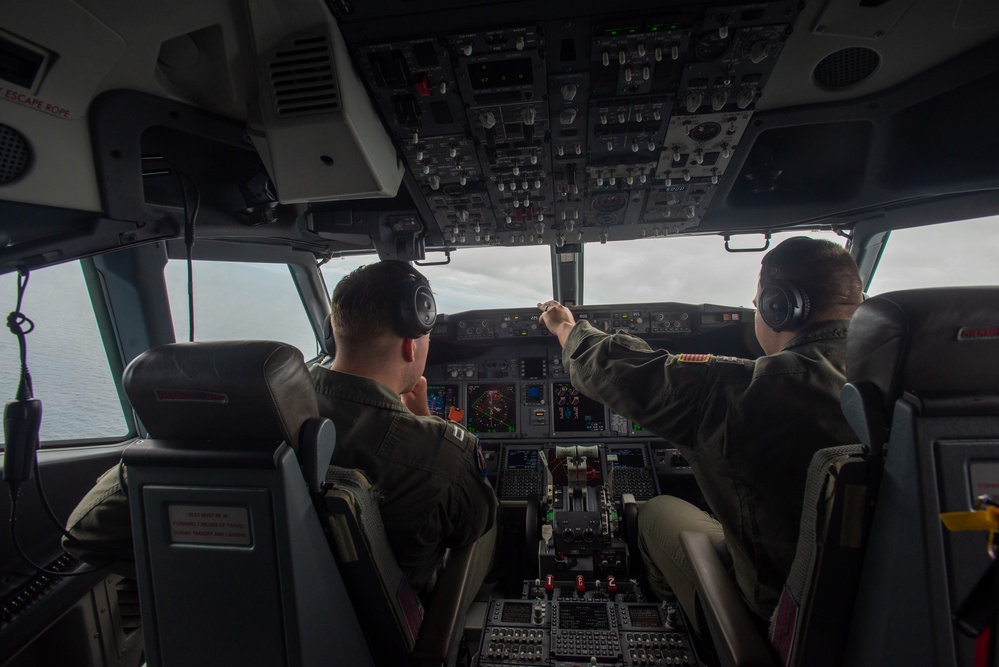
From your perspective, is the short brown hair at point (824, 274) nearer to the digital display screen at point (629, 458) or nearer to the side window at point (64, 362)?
the digital display screen at point (629, 458)

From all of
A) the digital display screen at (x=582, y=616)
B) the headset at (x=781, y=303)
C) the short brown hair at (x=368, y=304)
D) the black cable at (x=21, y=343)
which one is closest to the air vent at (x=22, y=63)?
the black cable at (x=21, y=343)

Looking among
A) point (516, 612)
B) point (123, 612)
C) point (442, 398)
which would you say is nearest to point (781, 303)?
point (516, 612)

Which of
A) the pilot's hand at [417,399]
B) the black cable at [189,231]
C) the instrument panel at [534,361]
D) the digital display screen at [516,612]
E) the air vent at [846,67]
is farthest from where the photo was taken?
the instrument panel at [534,361]

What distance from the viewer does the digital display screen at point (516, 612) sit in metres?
1.89

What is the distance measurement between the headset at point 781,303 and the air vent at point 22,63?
202 centimetres

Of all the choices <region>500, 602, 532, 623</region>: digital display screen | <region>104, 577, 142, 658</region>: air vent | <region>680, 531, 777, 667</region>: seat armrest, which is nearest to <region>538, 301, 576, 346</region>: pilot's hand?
<region>680, 531, 777, 667</region>: seat armrest

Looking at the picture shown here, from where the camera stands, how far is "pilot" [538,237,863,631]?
1186 mm

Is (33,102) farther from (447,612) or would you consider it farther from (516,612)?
(516,612)

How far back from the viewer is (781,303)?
4.43 ft

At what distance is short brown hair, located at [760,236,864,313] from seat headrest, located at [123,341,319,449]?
1390mm

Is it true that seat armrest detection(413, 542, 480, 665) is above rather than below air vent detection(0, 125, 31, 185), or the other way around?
below

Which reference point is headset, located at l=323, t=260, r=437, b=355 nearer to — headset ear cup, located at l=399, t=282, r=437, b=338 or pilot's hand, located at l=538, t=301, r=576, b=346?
headset ear cup, located at l=399, t=282, r=437, b=338

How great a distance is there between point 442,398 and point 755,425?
2251mm

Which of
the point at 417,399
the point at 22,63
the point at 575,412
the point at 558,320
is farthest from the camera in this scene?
the point at 575,412
